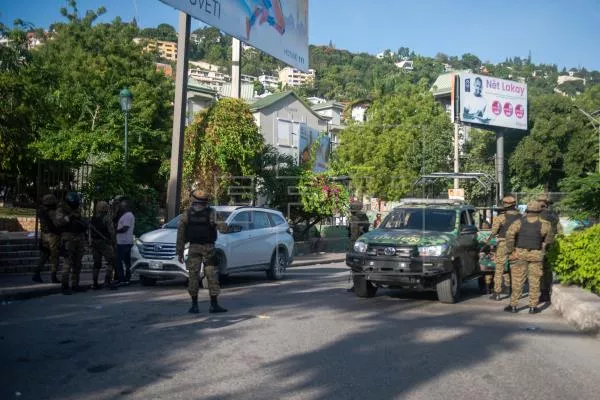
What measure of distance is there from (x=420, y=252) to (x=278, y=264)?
5.32 meters

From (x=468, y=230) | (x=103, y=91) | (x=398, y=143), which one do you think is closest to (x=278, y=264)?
(x=468, y=230)

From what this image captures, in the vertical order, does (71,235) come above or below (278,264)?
above

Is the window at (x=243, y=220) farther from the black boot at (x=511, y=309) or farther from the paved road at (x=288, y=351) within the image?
the black boot at (x=511, y=309)

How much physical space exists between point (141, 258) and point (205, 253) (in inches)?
149

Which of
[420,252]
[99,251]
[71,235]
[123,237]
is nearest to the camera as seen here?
[420,252]

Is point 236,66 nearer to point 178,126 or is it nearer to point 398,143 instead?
point 178,126

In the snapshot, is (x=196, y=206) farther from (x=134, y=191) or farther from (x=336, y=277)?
(x=134, y=191)

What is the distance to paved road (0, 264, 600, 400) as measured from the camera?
5711mm

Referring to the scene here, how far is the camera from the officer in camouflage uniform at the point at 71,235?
11.5 metres

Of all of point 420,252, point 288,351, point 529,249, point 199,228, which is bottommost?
point 288,351

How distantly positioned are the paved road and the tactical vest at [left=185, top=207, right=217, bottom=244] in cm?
111

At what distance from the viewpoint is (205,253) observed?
948 centimetres

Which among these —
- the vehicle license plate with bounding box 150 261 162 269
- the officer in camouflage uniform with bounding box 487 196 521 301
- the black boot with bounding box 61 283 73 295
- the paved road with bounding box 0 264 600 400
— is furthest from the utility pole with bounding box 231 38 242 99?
the paved road with bounding box 0 264 600 400

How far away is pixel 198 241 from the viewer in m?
9.48
